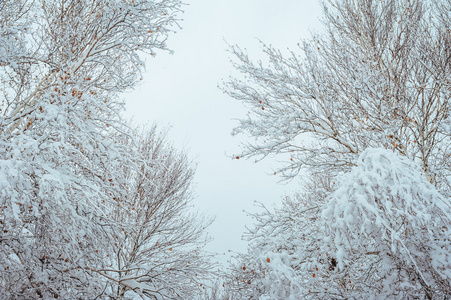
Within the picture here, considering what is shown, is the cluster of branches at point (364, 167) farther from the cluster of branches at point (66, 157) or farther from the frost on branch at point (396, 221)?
the cluster of branches at point (66, 157)

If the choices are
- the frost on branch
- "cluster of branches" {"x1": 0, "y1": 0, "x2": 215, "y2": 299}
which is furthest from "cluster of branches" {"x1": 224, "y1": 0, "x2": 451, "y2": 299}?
"cluster of branches" {"x1": 0, "y1": 0, "x2": 215, "y2": 299}

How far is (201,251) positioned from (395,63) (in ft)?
20.1

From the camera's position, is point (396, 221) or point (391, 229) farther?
point (396, 221)

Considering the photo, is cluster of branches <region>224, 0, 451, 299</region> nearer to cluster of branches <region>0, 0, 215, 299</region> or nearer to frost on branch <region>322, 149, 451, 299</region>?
frost on branch <region>322, 149, 451, 299</region>

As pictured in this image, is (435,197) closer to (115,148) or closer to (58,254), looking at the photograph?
(115,148)

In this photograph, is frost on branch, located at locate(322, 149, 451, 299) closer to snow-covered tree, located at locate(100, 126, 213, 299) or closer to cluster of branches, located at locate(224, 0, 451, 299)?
cluster of branches, located at locate(224, 0, 451, 299)

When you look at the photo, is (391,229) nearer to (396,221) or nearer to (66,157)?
(396,221)

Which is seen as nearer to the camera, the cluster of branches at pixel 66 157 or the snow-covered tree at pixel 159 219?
the cluster of branches at pixel 66 157

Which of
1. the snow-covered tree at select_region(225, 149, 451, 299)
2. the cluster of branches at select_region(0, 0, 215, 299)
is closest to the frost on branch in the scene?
the snow-covered tree at select_region(225, 149, 451, 299)

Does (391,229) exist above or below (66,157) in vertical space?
below

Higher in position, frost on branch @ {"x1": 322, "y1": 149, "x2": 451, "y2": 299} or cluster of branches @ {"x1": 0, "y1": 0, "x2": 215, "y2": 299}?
cluster of branches @ {"x1": 0, "y1": 0, "x2": 215, "y2": 299}

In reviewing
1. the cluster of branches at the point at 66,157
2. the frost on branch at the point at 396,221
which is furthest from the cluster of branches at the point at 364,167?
the cluster of branches at the point at 66,157

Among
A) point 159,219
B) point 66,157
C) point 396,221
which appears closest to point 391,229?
point 396,221

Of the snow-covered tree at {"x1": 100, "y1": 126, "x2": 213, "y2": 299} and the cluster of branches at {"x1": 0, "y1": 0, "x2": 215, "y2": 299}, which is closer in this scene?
the cluster of branches at {"x1": 0, "y1": 0, "x2": 215, "y2": 299}
